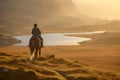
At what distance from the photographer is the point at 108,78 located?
763 inches

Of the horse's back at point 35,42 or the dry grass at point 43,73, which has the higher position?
the horse's back at point 35,42

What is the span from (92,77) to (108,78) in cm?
178

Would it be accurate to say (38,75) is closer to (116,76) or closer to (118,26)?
(116,76)

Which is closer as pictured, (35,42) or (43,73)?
(43,73)

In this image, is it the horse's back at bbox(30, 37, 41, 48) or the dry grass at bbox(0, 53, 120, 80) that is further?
the horse's back at bbox(30, 37, 41, 48)

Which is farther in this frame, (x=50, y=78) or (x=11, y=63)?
(x=11, y=63)

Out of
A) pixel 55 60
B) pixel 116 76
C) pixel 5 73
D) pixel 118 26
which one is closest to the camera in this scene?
pixel 5 73

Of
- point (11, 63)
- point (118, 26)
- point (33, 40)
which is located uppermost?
point (118, 26)

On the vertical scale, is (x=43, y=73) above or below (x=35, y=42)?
below

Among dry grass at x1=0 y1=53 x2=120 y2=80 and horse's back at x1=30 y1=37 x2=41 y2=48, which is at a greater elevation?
horse's back at x1=30 y1=37 x2=41 y2=48

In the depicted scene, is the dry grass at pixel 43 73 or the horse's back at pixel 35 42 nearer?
the dry grass at pixel 43 73

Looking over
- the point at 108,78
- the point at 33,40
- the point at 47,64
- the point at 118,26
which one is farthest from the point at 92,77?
the point at 118,26

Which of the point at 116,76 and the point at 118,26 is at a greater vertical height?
the point at 118,26

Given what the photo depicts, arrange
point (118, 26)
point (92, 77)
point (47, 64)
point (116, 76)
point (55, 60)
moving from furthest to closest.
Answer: point (118, 26)
point (55, 60)
point (47, 64)
point (116, 76)
point (92, 77)
